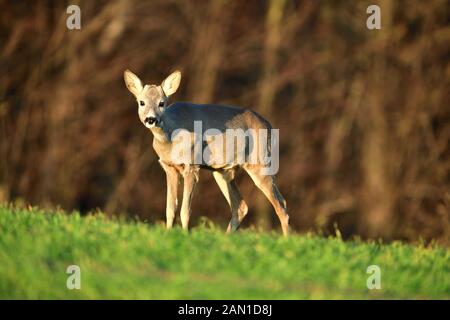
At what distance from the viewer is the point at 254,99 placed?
27484mm

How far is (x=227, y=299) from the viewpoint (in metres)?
9.55

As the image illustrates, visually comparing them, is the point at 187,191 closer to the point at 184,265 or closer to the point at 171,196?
the point at 171,196

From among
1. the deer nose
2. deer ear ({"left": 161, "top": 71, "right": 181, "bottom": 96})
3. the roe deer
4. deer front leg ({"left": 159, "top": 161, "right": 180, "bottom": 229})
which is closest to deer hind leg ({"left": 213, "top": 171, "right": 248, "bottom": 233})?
the roe deer

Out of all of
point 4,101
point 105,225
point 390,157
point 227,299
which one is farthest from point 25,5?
point 227,299

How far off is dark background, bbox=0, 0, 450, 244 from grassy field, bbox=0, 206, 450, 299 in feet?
44.1

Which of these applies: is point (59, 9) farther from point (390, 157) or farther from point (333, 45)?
point (390, 157)

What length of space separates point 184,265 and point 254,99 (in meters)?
17.7

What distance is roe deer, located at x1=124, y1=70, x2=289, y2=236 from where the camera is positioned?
1251 centimetres

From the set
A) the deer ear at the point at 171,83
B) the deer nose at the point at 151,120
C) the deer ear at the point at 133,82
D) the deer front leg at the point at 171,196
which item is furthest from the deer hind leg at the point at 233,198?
the deer nose at the point at 151,120

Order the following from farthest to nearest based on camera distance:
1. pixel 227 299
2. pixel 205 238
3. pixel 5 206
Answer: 1. pixel 5 206
2. pixel 205 238
3. pixel 227 299

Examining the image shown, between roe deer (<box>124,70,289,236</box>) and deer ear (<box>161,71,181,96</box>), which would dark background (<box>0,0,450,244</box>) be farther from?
deer ear (<box>161,71,181,96</box>)

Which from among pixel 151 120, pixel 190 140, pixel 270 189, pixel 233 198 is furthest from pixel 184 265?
pixel 233 198

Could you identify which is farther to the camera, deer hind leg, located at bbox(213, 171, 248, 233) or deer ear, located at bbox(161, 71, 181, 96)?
deer hind leg, located at bbox(213, 171, 248, 233)
